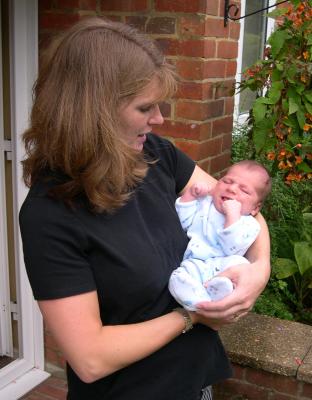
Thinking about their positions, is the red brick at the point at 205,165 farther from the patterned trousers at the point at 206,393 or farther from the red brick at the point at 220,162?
the patterned trousers at the point at 206,393

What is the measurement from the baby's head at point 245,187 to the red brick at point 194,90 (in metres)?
0.84

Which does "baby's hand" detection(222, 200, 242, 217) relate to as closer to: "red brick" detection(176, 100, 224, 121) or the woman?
the woman

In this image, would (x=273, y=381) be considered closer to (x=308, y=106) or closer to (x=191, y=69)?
(x=308, y=106)

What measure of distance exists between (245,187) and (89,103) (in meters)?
0.72

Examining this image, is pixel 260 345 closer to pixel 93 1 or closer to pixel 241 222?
pixel 241 222

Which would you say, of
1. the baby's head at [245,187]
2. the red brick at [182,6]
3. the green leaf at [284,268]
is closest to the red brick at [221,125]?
the red brick at [182,6]

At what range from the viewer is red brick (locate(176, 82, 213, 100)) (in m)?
2.60

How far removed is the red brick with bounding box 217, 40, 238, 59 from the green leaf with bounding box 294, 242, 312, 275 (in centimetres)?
118

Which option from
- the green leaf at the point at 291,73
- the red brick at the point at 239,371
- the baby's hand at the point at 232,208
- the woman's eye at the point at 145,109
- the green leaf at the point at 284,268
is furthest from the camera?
the green leaf at the point at 284,268

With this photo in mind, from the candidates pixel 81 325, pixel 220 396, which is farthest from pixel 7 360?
pixel 81 325

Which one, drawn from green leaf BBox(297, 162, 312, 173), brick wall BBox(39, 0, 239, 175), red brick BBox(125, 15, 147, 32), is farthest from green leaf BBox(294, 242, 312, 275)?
red brick BBox(125, 15, 147, 32)

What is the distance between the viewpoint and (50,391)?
314 cm

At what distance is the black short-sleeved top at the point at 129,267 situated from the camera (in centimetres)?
130

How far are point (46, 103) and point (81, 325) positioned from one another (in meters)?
0.59
